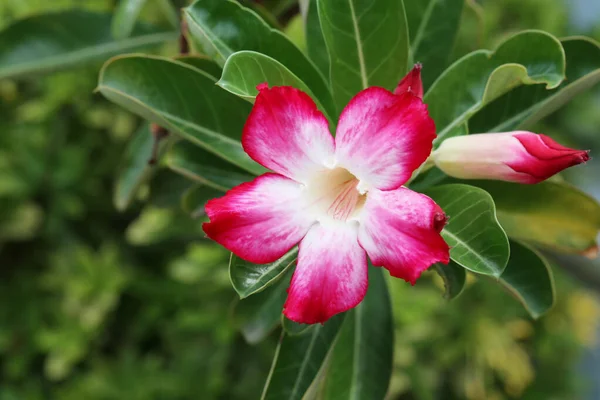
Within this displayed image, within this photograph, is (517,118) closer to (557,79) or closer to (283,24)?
(557,79)

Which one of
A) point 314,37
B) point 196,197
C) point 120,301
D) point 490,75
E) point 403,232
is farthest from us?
point 120,301

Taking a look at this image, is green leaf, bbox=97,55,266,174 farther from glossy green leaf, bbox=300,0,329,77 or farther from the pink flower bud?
the pink flower bud

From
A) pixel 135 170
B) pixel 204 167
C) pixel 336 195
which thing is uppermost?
pixel 336 195

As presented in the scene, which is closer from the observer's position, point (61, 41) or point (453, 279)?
point (453, 279)

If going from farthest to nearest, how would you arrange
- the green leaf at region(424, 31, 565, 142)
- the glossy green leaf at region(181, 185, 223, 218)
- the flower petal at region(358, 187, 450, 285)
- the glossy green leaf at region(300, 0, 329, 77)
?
the glossy green leaf at region(181, 185, 223, 218) < the glossy green leaf at region(300, 0, 329, 77) < the green leaf at region(424, 31, 565, 142) < the flower petal at region(358, 187, 450, 285)

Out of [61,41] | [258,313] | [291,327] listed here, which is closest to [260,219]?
[291,327]

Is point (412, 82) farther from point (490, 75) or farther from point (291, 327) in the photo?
point (291, 327)

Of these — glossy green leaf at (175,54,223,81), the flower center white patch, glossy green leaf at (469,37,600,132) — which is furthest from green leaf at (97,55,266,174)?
glossy green leaf at (469,37,600,132)

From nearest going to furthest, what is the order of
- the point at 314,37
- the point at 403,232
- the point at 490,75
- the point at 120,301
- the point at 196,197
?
the point at 403,232 < the point at 490,75 < the point at 314,37 < the point at 196,197 < the point at 120,301
